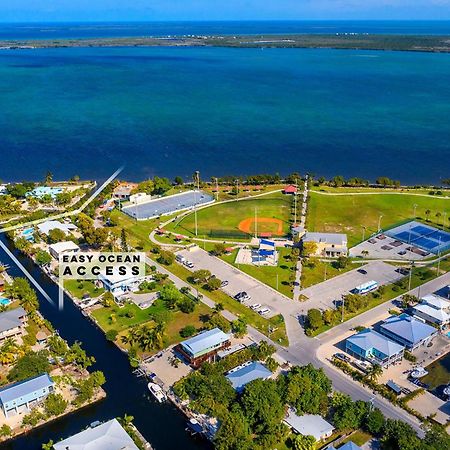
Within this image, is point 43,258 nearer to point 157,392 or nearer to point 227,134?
point 157,392

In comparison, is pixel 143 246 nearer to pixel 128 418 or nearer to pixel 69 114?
pixel 128 418

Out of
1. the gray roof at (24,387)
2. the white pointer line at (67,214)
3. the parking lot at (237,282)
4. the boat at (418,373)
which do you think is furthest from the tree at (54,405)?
the white pointer line at (67,214)

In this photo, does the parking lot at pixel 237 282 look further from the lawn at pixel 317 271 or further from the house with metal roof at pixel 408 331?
the house with metal roof at pixel 408 331

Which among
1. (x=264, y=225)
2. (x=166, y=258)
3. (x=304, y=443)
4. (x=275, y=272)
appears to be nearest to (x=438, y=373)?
(x=304, y=443)

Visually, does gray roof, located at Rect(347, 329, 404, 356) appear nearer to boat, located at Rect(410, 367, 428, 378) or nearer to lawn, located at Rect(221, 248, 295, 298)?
boat, located at Rect(410, 367, 428, 378)

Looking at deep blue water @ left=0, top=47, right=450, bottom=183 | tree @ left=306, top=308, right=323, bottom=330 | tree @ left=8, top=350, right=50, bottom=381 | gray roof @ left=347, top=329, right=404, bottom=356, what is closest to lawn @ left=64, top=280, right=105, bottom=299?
tree @ left=8, top=350, right=50, bottom=381
